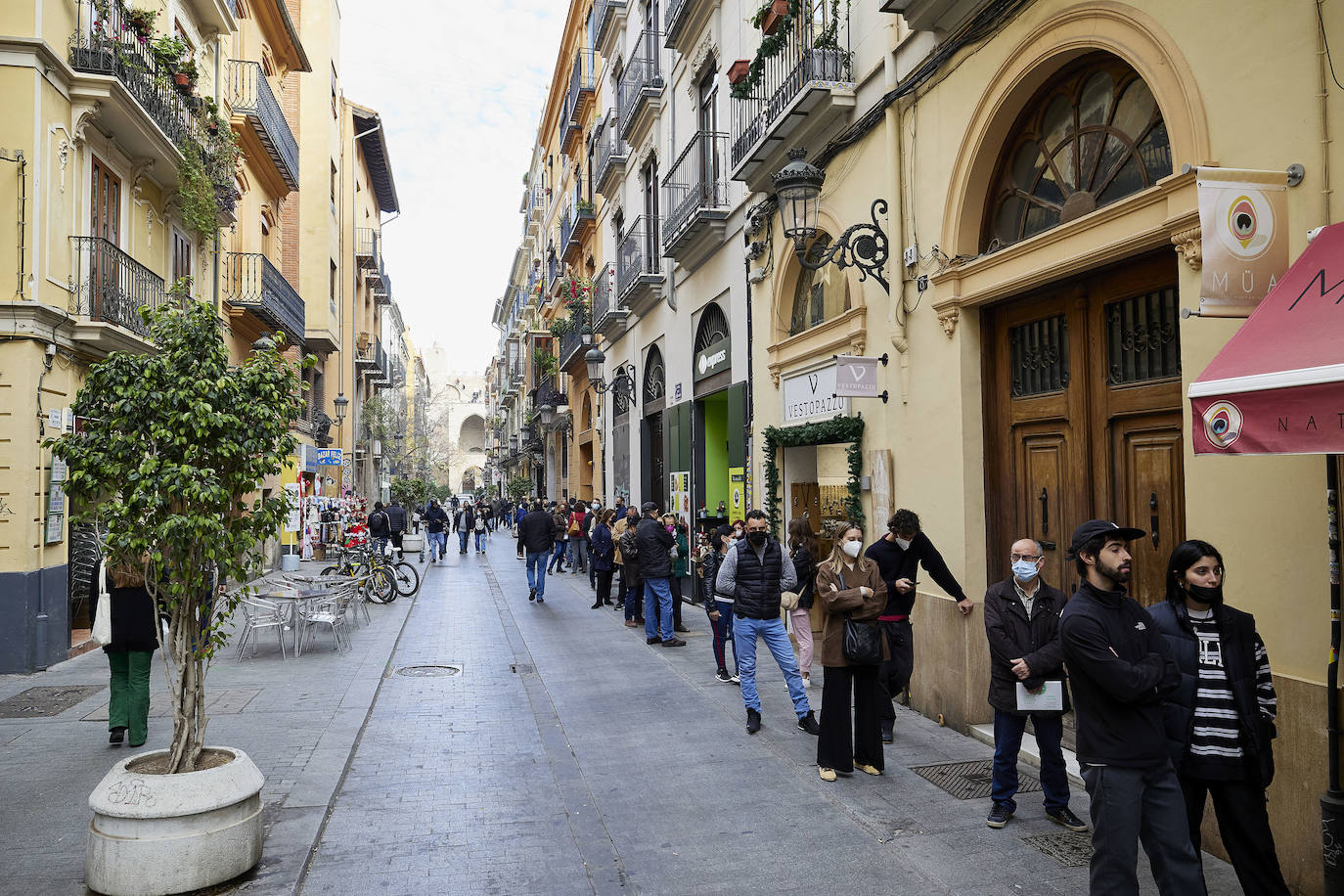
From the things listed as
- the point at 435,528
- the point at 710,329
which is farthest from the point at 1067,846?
the point at 435,528

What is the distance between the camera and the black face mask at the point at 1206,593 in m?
4.19

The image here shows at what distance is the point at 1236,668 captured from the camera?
4.17 m

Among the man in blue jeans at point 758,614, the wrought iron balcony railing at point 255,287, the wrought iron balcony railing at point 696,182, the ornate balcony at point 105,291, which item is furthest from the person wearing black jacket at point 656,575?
the wrought iron balcony railing at point 255,287

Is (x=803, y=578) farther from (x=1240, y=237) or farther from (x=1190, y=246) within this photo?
(x=1240, y=237)

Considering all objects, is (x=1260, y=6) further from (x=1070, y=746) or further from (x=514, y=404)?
(x=514, y=404)

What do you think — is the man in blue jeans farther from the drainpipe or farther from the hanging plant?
the drainpipe

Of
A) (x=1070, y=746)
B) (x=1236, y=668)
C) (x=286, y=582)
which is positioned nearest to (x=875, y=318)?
(x=1070, y=746)

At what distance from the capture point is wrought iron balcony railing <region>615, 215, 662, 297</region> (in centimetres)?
1927

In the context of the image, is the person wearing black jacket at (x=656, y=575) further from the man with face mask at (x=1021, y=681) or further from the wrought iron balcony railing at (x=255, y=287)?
the wrought iron balcony railing at (x=255, y=287)

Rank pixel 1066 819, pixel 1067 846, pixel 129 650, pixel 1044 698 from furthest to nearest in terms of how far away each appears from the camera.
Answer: pixel 129 650 < pixel 1066 819 < pixel 1044 698 < pixel 1067 846

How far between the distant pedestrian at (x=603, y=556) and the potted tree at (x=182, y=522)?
10.7 m

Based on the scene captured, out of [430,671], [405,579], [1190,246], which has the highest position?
[1190,246]

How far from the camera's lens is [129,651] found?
727 cm

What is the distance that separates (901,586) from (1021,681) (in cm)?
180
